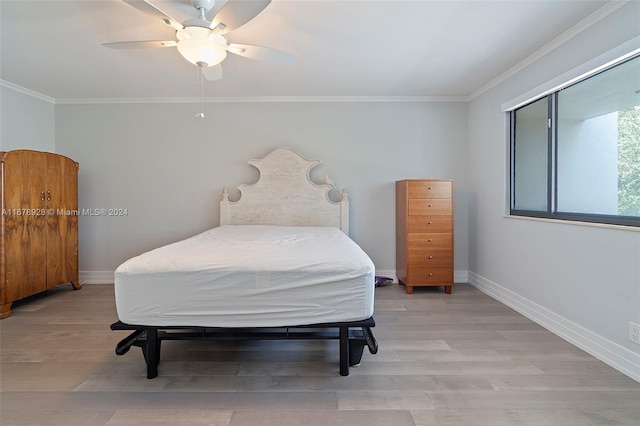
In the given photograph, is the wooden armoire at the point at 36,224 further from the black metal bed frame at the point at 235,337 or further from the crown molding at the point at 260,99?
the black metal bed frame at the point at 235,337

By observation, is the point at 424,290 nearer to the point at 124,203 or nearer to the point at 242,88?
the point at 242,88

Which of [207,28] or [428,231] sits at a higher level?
Answer: [207,28]

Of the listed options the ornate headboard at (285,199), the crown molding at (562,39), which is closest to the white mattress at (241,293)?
the ornate headboard at (285,199)

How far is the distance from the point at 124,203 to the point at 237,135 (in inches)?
64.1

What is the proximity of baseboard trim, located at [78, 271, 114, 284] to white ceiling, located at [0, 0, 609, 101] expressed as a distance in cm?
213

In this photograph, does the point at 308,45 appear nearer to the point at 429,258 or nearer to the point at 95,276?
the point at 429,258

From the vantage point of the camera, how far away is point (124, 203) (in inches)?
156

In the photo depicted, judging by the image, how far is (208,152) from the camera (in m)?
3.95

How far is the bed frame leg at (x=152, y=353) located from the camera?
70.9 inches

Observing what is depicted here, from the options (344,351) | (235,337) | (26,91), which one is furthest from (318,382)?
(26,91)

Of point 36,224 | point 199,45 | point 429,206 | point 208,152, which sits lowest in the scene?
point 36,224

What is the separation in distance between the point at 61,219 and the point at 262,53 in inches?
117

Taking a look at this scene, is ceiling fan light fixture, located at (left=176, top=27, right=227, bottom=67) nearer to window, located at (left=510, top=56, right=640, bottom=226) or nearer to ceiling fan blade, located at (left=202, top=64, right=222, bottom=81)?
ceiling fan blade, located at (left=202, top=64, right=222, bottom=81)

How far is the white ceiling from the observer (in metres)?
2.06
